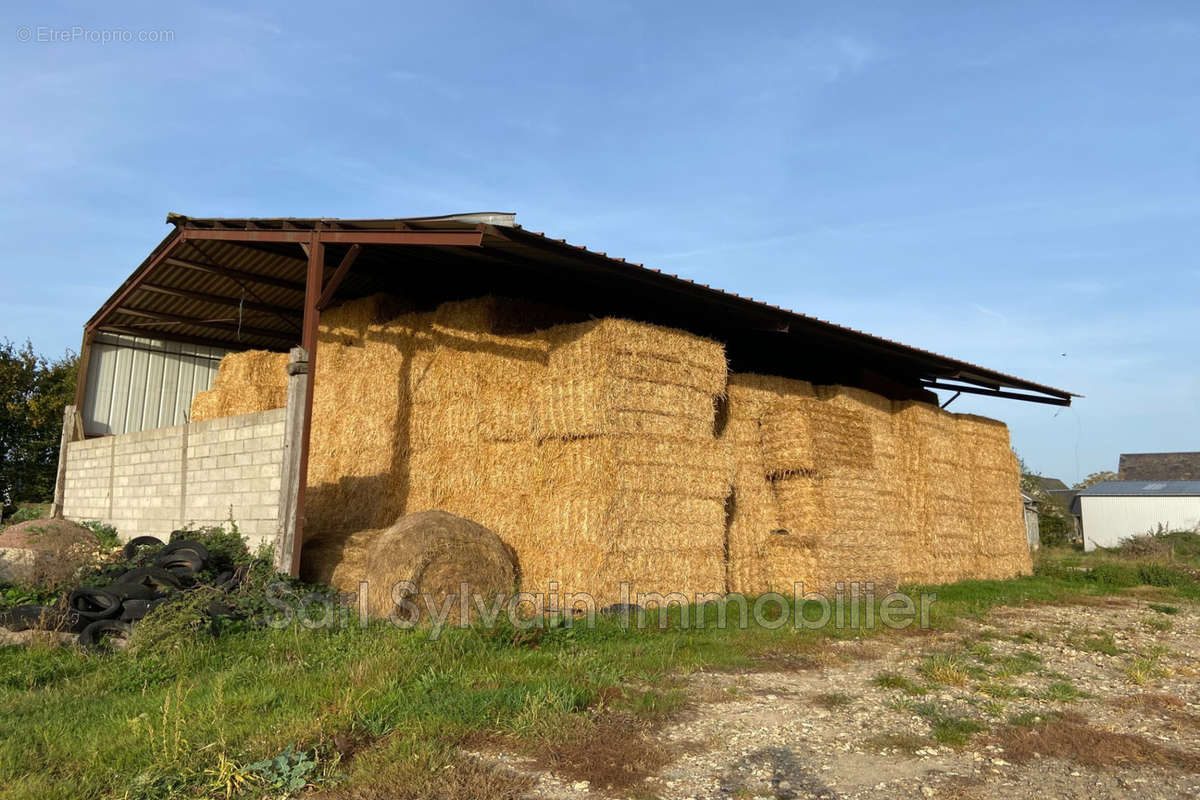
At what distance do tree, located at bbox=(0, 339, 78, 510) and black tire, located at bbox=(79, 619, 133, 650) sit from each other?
21017mm

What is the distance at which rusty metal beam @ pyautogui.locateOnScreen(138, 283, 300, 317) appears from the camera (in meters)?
15.3

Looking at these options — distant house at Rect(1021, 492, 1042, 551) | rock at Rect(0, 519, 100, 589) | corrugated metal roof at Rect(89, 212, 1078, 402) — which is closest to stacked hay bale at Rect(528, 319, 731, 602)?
corrugated metal roof at Rect(89, 212, 1078, 402)

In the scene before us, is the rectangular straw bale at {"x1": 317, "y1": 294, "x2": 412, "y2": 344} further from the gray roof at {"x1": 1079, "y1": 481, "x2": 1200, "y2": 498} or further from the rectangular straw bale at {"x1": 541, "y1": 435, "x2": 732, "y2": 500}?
the gray roof at {"x1": 1079, "y1": 481, "x2": 1200, "y2": 498}

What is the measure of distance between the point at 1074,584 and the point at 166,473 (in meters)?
17.4

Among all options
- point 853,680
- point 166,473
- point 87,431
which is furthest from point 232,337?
point 853,680

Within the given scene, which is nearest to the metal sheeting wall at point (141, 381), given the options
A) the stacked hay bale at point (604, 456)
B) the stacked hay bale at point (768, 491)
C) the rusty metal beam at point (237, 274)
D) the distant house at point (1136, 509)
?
the stacked hay bale at point (604, 456)

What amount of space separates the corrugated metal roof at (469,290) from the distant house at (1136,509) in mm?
26815

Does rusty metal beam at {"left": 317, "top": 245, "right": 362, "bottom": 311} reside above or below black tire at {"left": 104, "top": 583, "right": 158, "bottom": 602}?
above

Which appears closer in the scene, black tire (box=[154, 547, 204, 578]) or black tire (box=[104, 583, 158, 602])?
black tire (box=[104, 583, 158, 602])

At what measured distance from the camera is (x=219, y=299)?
53.1ft

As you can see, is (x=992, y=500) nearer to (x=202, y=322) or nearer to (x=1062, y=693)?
(x=1062, y=693)

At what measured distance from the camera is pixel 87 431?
1688 cm

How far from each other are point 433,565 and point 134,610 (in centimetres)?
291

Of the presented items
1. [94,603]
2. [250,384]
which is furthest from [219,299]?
[94,603]
